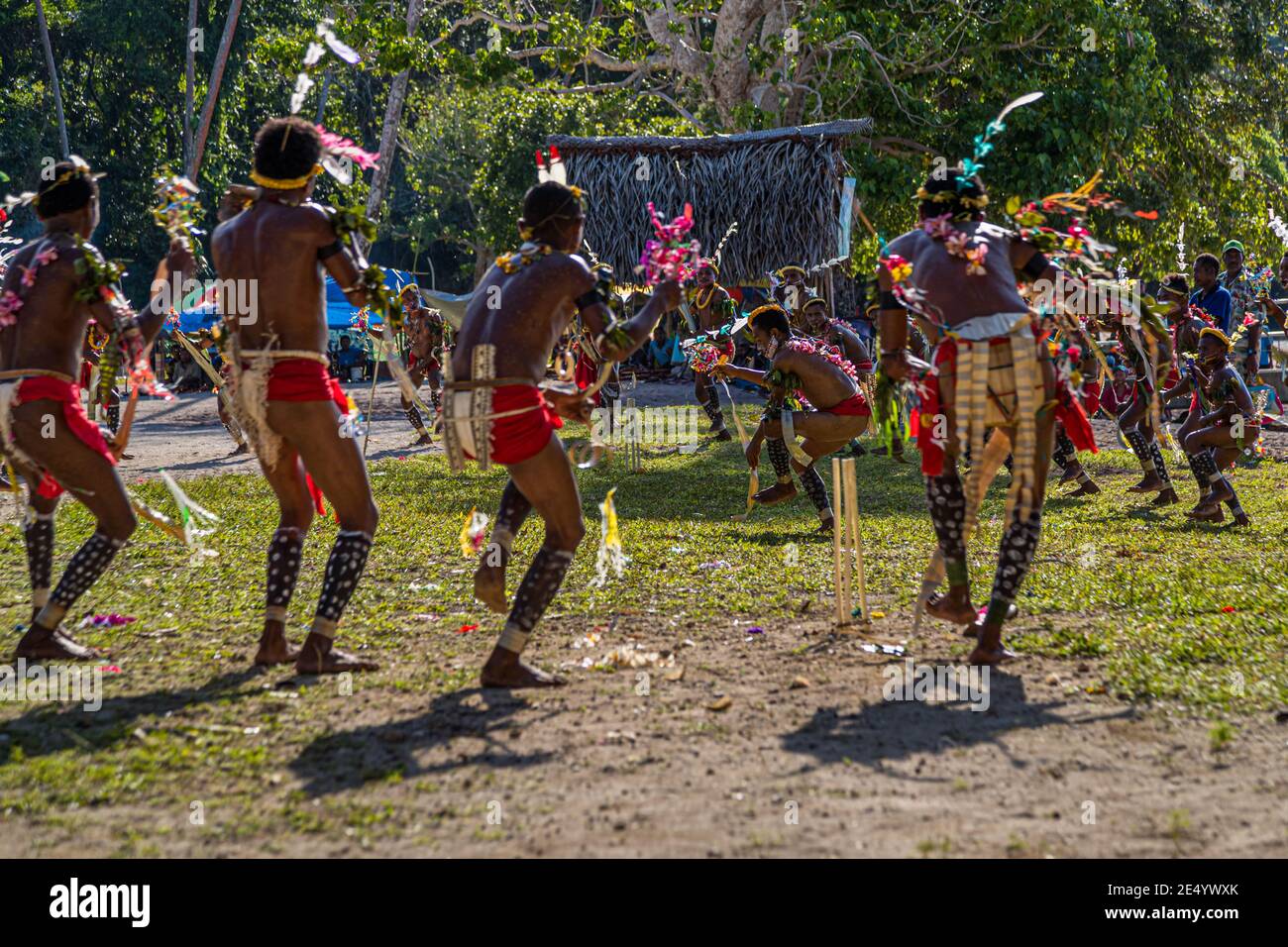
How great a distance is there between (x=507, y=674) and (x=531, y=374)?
49.5 inches

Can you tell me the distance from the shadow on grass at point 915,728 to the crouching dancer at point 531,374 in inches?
50.7

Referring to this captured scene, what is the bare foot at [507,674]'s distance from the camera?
18.6 ft

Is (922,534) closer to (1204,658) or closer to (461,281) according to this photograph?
(1204,658)

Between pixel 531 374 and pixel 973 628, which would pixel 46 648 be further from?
pixel 973 628

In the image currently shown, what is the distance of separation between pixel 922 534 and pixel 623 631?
3.65 meters

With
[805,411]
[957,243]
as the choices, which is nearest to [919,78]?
[805,411]

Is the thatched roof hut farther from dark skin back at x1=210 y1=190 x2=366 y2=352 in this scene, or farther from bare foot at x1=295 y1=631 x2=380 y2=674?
bare foot at x1=295 y1=631 x2=380 y2=674

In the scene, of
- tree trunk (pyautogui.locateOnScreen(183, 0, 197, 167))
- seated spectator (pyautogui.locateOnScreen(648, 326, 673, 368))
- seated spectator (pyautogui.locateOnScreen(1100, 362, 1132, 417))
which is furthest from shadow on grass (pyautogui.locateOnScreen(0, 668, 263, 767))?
seated spectator (pyautogui.locateOnScreen(648, 326, 673, 368))

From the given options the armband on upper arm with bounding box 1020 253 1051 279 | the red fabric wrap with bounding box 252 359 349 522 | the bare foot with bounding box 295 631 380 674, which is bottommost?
the bare foot with bounding box 295 631 380 674

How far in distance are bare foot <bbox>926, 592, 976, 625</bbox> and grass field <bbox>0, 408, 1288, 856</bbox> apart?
0.14 meters

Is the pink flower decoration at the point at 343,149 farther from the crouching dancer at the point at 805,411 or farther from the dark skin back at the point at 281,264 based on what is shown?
the crouching dancer at the point at 805,411

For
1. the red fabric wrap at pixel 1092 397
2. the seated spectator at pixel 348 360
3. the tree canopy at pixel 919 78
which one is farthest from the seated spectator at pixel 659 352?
the red fabric wrap at pixel 1092 397

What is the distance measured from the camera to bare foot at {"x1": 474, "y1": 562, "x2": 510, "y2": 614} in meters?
6.21

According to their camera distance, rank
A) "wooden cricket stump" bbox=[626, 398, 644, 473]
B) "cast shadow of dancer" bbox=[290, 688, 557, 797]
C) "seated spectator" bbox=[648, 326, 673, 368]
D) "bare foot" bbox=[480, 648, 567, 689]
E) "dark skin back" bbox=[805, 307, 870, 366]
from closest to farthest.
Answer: "cast shadow of dancer" bbox=[290, 688, 557, 797]
"bare foot" bbox=[480, 648, 567, 689]
"dark skin back" bbox=[805, 307, 870, 366]
"wooden cricket stump" bbox=[626, 398, 644, 473]
"seated spectator" bbox=[648, 326, 673, 368]
